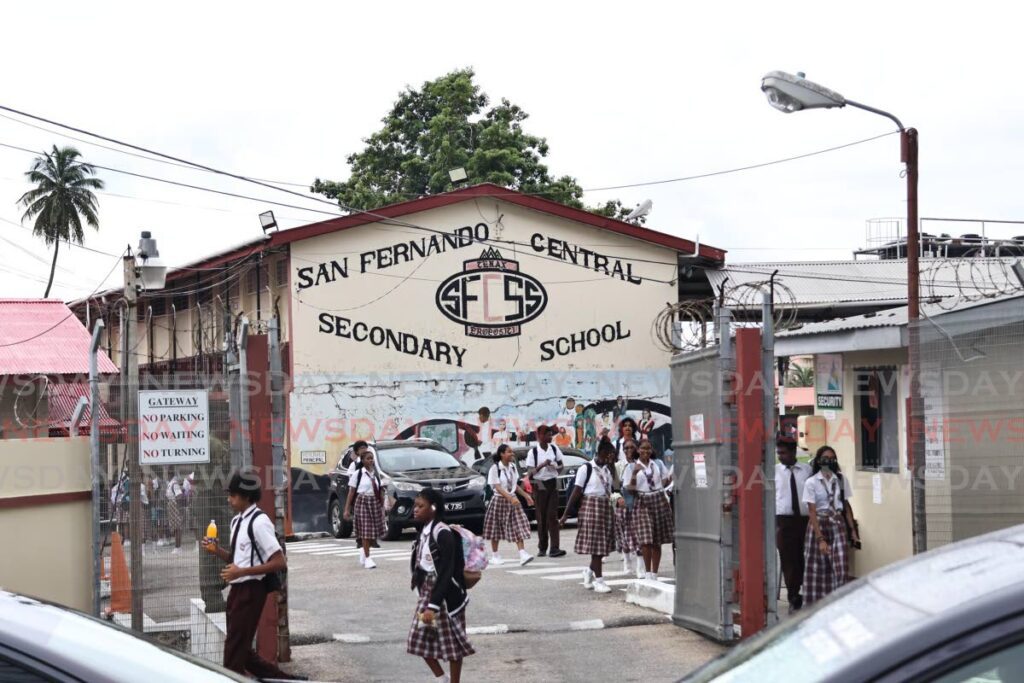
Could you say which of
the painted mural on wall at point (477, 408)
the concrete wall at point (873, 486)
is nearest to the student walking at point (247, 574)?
the concrete wall at point (873, 486)

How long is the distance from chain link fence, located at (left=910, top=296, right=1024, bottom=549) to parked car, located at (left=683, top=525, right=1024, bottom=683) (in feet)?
25.1

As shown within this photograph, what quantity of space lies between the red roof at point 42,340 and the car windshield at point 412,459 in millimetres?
6673

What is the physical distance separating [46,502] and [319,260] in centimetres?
1732

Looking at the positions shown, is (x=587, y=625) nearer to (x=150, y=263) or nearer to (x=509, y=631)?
(x=509, y=631)

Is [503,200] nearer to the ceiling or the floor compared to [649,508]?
nearer to the ceiling

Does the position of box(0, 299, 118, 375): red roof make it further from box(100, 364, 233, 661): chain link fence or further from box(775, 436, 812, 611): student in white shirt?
box(775, 436, 812, 611): student in white shirt

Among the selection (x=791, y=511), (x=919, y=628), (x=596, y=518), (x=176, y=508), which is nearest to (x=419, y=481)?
(x=596, y=518)

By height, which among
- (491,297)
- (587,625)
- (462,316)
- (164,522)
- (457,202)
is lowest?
(587,625)

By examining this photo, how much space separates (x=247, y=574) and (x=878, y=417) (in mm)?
7761

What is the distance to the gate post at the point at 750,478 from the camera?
404 inches

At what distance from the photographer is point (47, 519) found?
395 inches

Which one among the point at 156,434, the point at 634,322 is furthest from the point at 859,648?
the point at 634,322

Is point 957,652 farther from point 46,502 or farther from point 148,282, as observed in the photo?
point 148,282

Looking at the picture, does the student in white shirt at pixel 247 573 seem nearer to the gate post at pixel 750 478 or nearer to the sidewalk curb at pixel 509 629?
the sidewalk curb at pixel 509 629
